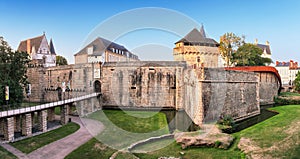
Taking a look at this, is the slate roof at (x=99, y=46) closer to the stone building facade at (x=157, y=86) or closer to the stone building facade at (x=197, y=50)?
the stone building facade at (x=157, y=86)

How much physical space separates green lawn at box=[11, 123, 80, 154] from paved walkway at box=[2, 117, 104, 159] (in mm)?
302

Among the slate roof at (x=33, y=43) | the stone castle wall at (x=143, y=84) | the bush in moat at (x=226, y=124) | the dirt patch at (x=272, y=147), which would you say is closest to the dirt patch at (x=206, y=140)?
the dirt patch at (x=272, y=147)

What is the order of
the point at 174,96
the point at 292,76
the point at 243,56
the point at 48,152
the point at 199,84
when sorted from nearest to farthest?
1. the point at 48,152
2. the point at 199,84
3. the point at 174,96
4. the point at 243,56
5. the point at 292,76

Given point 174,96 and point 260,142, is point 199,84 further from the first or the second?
point 174,96

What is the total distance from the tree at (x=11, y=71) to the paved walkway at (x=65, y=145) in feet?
12.0

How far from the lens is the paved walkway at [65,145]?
8.96 meters

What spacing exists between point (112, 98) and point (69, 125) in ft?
24.6

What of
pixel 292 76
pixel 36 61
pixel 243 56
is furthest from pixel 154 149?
Result: pixel 292 76

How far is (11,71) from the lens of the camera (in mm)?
13508

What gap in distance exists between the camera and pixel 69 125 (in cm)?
1421

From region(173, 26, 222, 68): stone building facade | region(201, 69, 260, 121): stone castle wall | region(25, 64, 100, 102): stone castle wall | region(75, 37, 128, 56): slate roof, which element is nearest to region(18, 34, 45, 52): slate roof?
region(75, 37, 128, 56): slate roof

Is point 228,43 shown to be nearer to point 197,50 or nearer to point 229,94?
point 197,50

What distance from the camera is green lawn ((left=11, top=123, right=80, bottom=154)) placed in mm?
9845

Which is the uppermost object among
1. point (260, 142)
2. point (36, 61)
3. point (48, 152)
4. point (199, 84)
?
point (36, 61)
